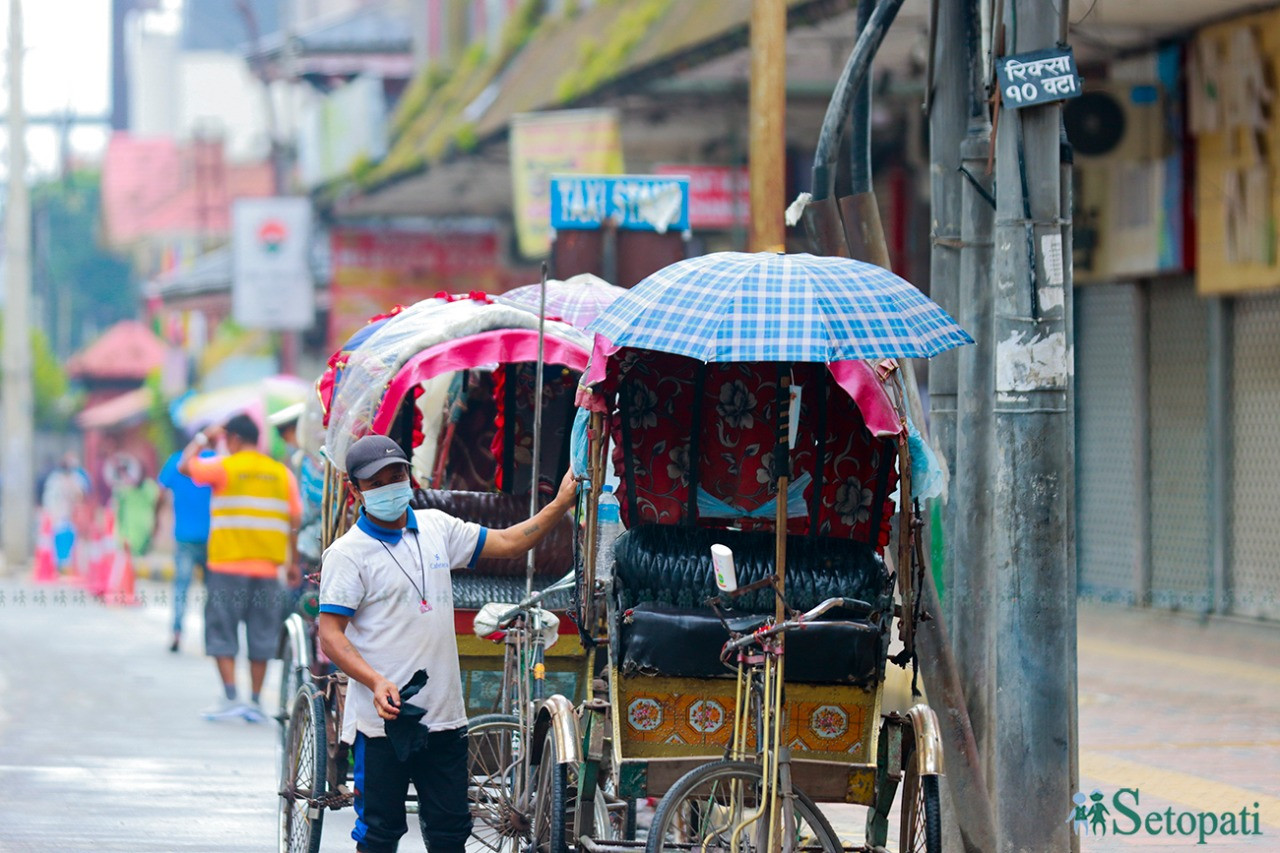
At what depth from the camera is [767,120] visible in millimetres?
10961

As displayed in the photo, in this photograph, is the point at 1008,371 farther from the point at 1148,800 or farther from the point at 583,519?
the point at 1148,800

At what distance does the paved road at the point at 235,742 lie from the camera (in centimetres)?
935

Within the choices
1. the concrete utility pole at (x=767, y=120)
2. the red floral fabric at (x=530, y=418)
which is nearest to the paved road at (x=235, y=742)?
the red floral fabric at (x=530, y=418)

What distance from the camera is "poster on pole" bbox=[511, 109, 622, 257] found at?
18.0 m

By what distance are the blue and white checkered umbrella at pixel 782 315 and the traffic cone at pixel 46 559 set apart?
983 inches

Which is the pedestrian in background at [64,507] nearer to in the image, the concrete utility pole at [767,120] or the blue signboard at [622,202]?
the blue signboard at [622,202]

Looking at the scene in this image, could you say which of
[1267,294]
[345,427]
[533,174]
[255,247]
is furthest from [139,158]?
[345,427]

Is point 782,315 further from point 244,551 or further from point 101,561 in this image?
point 101,561

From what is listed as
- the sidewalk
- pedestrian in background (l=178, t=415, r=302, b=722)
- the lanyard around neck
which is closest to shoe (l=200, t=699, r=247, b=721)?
pedestrian in background (l=178, t=415, r=302, b=722)

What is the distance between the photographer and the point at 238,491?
45.3ft

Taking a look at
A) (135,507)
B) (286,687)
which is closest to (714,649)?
(286,687)

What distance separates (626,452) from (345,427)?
187 cm

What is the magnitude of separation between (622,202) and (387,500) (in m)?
6.75

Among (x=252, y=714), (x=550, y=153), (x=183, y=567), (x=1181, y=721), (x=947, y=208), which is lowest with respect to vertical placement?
(x=252, y=714)
